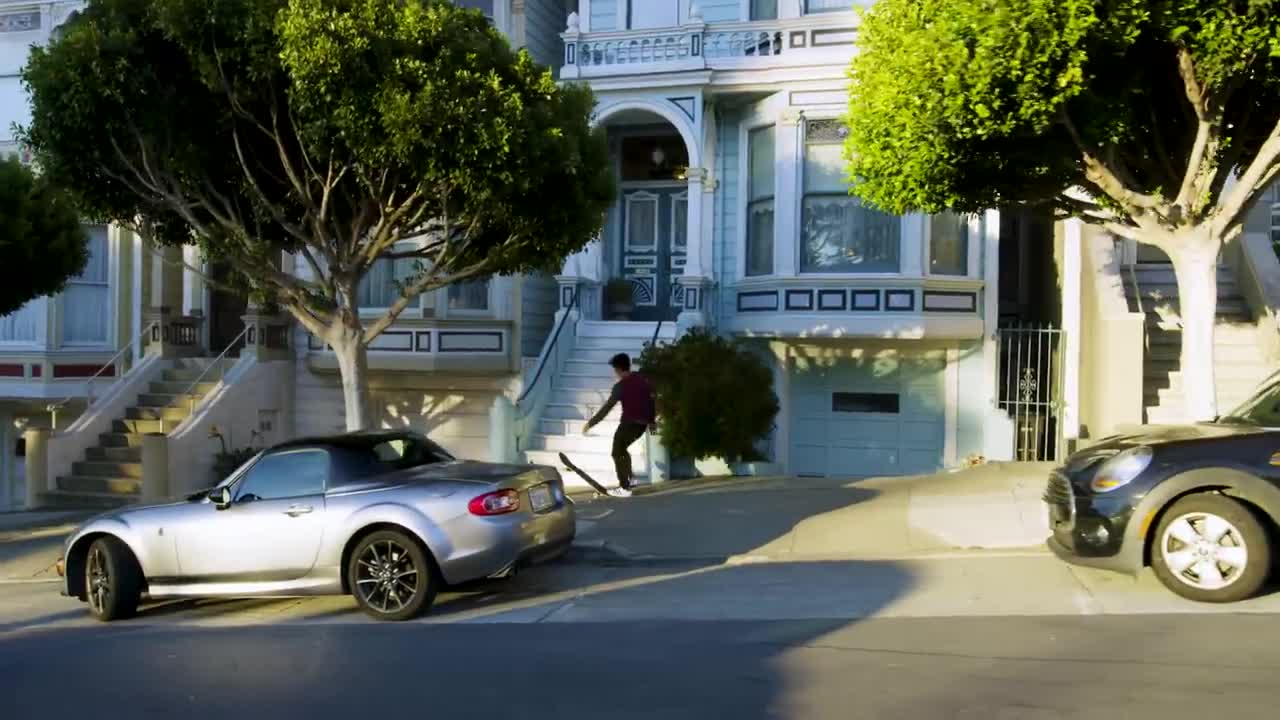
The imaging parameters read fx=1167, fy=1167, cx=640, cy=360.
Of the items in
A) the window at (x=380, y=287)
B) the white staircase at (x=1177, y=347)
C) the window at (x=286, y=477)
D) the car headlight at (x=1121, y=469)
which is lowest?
the window at (x=286, y=477)

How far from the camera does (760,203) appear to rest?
16.1 meters

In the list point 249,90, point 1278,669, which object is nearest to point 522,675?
point 1278,669

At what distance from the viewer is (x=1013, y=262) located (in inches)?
717

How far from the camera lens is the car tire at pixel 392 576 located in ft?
27.2

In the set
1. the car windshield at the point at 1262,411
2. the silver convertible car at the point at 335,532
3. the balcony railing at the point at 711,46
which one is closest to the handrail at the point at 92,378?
the balcony railing at the point at 711,46

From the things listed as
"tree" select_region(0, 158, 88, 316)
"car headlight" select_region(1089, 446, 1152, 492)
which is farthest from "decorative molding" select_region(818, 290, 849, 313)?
"tree" select_region(0, 158, 88, 316)

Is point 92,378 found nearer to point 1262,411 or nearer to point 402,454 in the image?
point 402,454

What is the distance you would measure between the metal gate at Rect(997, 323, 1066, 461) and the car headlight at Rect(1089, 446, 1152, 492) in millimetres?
6898

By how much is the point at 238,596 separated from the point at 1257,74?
28.6 ft

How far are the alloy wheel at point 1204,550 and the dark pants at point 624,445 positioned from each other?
6.41 metres

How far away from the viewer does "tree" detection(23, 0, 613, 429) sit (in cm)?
974

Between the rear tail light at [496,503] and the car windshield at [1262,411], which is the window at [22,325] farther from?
the car windshield at [1262,411]

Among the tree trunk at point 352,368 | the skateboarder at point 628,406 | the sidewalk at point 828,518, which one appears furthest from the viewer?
the skateboarder at point 628,406

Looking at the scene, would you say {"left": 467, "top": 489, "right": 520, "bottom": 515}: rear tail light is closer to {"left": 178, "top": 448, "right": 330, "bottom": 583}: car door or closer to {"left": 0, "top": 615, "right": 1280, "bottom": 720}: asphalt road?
{"left": 0, "top": 615, "right": 1280, "bottom": 720}: asphalt road
